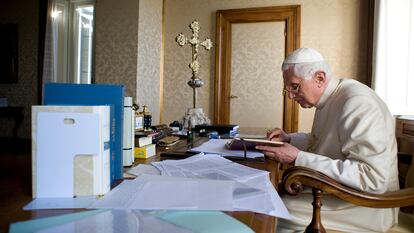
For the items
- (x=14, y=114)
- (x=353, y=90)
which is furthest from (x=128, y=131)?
(x=14, y=114)

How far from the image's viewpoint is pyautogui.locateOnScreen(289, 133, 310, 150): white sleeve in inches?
65.9

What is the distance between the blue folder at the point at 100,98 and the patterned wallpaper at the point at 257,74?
357 cm

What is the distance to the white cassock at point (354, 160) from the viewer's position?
107 cm

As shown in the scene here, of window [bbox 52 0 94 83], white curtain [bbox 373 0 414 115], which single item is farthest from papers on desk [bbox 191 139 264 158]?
window [bbox 52 0 94 83]

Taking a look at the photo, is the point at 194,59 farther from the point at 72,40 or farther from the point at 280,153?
the point at 72,40

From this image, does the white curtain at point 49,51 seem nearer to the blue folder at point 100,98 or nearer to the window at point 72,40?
the window at point 72,40

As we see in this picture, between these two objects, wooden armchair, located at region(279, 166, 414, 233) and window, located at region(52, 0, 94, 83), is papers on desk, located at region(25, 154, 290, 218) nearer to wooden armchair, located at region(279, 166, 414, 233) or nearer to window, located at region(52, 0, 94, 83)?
wooden armchair, located at region(279, 166, 414, 233)

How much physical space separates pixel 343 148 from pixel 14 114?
17.1 feet

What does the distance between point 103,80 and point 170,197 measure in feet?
13.5

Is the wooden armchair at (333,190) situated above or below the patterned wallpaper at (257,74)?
below

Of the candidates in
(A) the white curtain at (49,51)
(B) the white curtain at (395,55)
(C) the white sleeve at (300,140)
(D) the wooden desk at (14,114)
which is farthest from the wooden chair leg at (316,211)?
(D) the wooden desk at (14,114)

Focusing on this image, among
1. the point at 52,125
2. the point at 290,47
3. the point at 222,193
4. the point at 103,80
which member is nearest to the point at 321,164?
the point at 222,193

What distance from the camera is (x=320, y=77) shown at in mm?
1356

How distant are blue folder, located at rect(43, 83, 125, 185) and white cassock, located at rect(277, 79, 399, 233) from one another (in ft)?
2.12
